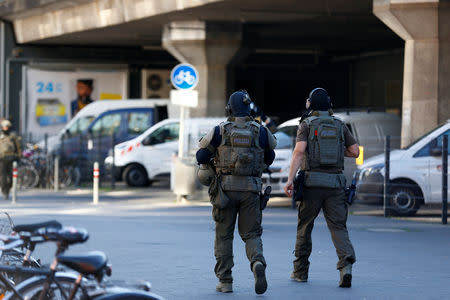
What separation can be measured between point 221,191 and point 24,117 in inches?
1250

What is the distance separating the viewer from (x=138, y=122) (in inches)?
1212

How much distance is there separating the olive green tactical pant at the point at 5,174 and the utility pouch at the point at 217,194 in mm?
15132

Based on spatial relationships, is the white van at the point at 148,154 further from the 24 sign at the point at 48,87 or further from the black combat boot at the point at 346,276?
the black combat boot at the point at 346,276

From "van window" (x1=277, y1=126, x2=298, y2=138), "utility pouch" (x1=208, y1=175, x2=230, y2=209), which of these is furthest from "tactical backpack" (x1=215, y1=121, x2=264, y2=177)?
"van window" (x1=277, y1=126, x2=298, y2=138)

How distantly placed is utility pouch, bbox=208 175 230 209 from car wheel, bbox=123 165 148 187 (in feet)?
62.0

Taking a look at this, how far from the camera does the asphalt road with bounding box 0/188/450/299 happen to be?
951 centimetres

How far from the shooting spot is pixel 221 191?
913 cm

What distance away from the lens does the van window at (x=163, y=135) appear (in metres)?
27.5

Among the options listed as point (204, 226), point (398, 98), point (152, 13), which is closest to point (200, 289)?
point (204, 226)

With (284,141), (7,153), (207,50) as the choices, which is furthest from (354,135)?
(207,50)

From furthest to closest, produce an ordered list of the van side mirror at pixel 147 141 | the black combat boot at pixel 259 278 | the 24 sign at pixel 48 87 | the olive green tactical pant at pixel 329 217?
the 24 sign at pixel 48 87
the van side mirror at pixel 147 141
the olive green tactical pant at pixel 329 217
the black combat boot at pixel 259 278

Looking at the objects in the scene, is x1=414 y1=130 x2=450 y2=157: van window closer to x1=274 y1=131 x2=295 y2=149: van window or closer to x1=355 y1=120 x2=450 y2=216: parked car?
x1=355 y1=120 x2=450 y2=216: parked car

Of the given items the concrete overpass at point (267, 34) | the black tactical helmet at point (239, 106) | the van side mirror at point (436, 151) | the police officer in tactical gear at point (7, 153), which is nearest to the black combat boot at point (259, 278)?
the black tactical helmet at point (239, 106)

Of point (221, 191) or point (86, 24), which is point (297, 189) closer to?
point (221, 191)
